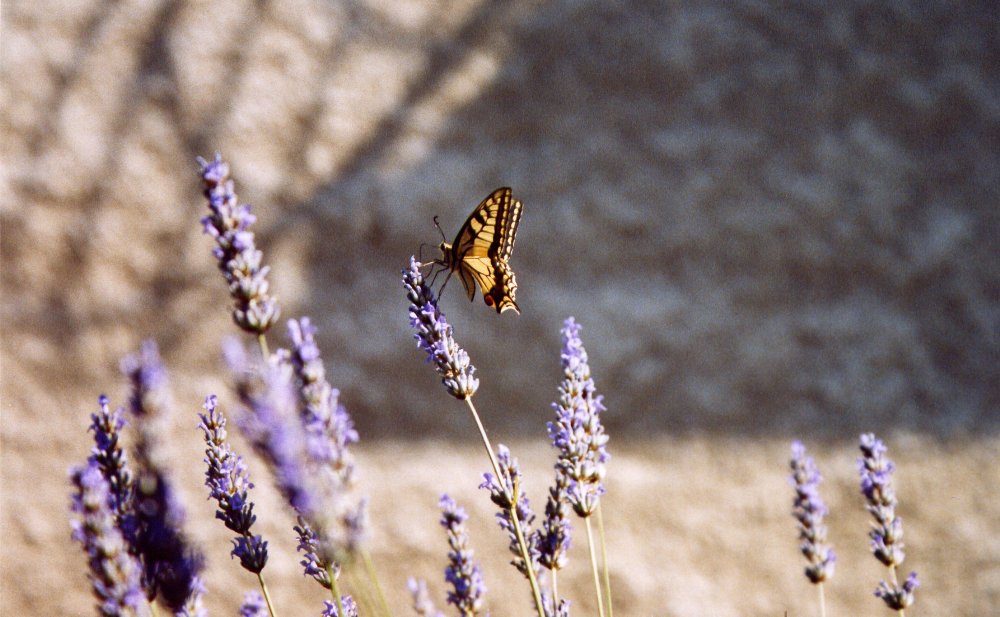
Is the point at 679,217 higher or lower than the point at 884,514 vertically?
higher

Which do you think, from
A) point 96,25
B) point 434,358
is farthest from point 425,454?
point 96,25

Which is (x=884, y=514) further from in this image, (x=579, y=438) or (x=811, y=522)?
(x=579, y=438)

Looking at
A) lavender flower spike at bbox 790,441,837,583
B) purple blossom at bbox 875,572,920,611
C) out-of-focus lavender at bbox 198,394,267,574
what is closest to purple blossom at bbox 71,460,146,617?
out-of-focus lavender at bbox 198,394,267,574

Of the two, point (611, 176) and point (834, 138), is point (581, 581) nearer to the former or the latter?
point (611, 176)

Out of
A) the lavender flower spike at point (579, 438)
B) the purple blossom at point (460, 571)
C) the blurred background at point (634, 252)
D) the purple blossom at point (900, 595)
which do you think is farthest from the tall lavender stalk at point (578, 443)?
the blurred background at point (634, 252)

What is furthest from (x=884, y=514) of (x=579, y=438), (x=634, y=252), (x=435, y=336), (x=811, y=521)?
(x=634, y=252)
